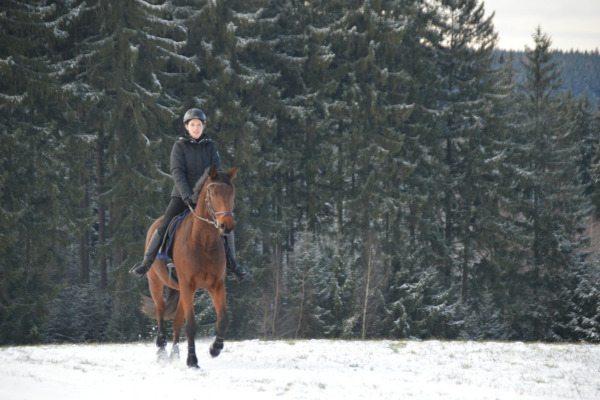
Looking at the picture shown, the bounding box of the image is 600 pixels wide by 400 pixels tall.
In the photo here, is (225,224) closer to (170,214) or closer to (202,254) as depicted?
(202,254)

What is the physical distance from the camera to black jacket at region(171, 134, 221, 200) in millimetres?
9859

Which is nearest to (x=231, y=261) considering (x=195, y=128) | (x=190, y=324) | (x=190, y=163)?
(x=190, y=324)

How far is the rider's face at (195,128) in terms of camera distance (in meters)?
9.92

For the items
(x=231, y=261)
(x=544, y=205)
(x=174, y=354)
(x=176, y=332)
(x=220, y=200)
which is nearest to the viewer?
(x=220, y=200)

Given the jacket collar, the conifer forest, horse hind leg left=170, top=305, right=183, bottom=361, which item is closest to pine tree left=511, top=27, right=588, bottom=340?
the conifer forest

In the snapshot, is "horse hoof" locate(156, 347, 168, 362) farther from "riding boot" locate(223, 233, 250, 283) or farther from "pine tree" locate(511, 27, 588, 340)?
"pine tree" locate(511, 27, 588, 340)

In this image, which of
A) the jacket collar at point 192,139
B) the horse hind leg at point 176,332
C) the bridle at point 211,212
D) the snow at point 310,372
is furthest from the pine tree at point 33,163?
the bridle at point 211,212

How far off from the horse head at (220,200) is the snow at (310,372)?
213 centimetres

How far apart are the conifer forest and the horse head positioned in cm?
1742

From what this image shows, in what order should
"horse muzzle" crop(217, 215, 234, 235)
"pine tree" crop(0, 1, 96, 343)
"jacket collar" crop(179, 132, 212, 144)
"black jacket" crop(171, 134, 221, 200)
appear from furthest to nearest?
"pine tree" crop(0, 1, 96, 343) → "jacket collar" crop(179, 132, 212, 144) → "black jacket" crop(171, 134, 221, 200) → "horse muzzle" crop(217, 215, 234, 235)

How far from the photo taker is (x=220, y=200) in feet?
27.6

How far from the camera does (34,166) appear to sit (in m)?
26.4

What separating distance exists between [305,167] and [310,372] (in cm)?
2772

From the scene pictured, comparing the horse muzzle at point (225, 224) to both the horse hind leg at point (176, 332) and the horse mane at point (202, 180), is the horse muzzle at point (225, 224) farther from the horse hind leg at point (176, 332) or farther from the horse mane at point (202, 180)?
the horse hind leg at point (176, 332)
